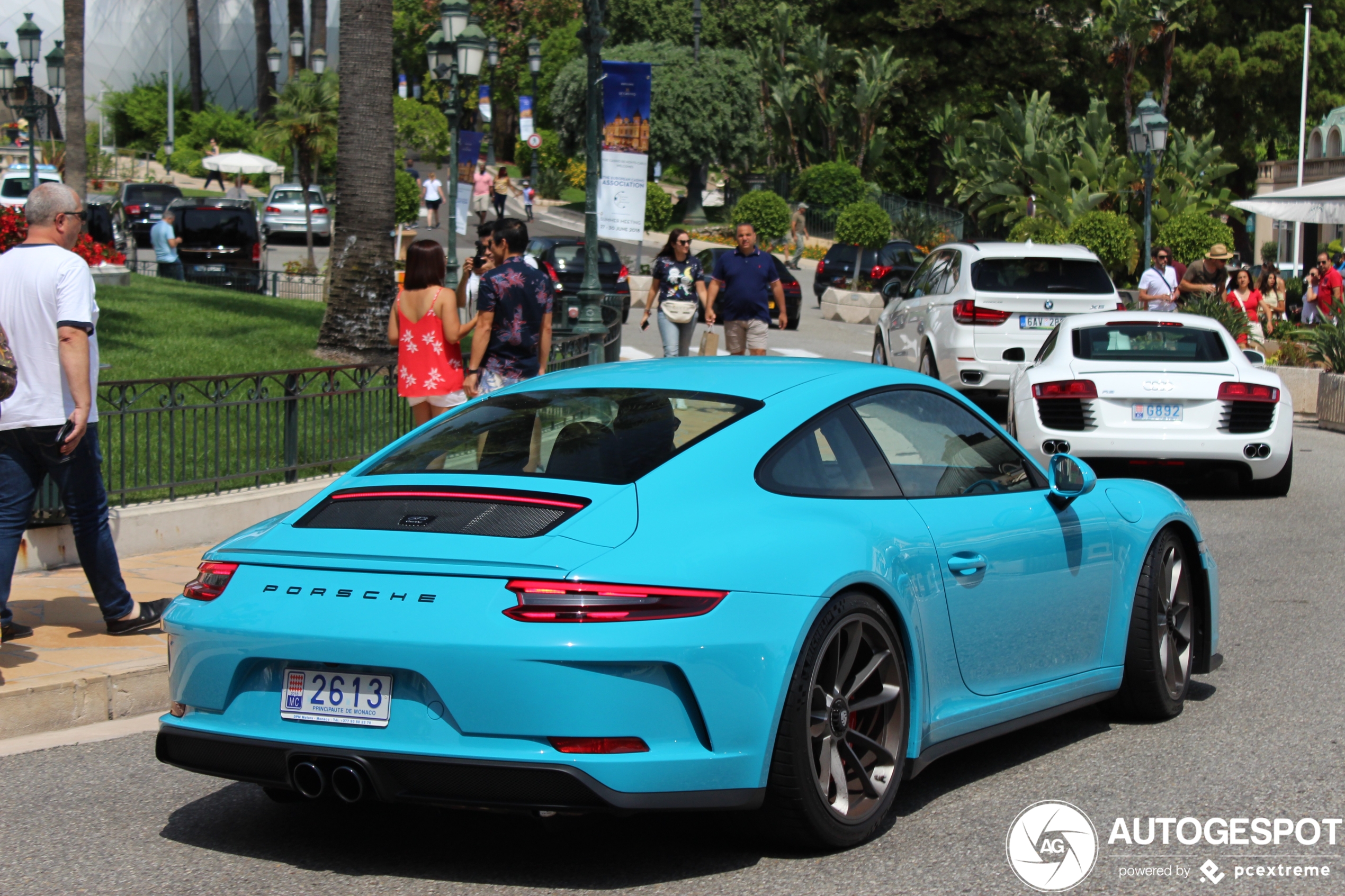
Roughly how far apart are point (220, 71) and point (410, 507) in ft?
380

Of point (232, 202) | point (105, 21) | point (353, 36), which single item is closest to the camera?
point (353, 36)

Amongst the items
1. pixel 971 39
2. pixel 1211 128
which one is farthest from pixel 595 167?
pixel 1211 128

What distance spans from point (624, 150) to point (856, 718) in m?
16.0

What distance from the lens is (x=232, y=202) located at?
3712 centimetres

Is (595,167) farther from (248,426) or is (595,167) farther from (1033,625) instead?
(1033,625)

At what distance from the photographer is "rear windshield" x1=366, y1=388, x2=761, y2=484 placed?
14.9 feet

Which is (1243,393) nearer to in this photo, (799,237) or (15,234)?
(15,234)

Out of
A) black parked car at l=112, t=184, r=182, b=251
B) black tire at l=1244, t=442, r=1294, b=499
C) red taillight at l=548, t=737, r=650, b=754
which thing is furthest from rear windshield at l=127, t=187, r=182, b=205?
red taillight at l=548, t=737, r=650, b=754

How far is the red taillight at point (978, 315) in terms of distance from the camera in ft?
52.9

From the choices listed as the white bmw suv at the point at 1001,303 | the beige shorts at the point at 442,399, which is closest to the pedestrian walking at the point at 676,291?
the white bmw suv at the point at 1001,303

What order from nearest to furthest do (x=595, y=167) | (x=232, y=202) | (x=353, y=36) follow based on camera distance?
(x=353, y=36) → (x=595, y=167) → (x=232, y=202)

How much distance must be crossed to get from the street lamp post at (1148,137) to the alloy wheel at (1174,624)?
21.1 meters

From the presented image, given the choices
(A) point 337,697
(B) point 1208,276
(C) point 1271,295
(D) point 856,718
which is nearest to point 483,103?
(C) point 1271,295

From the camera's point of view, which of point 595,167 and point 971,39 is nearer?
point 595,167
